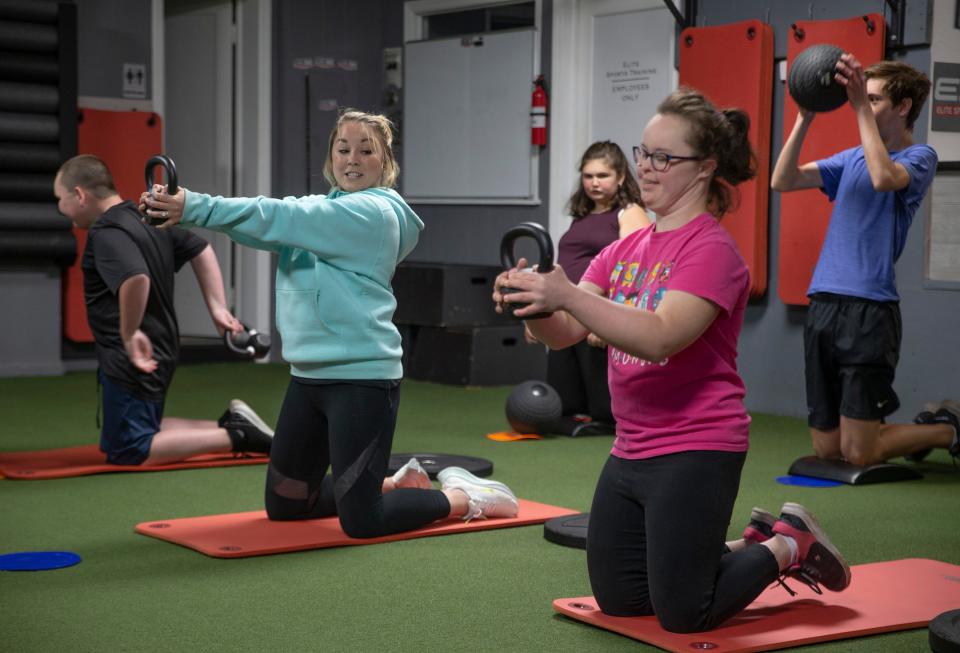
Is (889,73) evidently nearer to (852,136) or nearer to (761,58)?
(852,136)

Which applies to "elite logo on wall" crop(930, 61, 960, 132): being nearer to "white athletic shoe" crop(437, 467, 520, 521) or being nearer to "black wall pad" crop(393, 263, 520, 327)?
"black wall pad" crop(393, 263, 520, 327)

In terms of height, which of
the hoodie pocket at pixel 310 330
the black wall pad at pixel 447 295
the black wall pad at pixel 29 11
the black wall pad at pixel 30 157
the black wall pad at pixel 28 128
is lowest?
the black wall pad at pixel 447 295

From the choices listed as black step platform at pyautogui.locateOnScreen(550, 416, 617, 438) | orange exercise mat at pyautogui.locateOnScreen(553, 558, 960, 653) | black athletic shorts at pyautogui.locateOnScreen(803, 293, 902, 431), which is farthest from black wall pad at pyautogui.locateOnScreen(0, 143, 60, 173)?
orange exercise mat at pyautogui.locateOnScreen(553, 558, 960, 653)

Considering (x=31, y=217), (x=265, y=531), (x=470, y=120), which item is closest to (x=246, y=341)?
(x=265, y=531)

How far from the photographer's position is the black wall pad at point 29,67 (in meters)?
8.32

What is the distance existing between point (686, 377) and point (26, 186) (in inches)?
255

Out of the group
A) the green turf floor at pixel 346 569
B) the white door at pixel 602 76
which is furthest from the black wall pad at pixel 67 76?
the white door at pixel 602 76

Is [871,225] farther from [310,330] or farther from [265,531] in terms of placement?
[265,531]

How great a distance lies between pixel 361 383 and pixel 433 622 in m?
0.93

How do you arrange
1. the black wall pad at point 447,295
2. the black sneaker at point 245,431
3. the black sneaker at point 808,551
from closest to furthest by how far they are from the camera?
the black sneaker at point 808,551, the black sneaker at point 245,431, the black wall pad at point 447,295

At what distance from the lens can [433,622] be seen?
10.7ft

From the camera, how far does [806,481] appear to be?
5.36 metres

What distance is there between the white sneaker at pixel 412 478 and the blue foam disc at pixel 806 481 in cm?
162

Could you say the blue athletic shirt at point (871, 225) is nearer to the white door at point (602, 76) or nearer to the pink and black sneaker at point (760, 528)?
the pink and black sneaker at point (760, 528)
